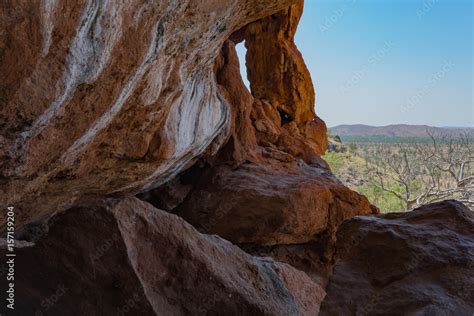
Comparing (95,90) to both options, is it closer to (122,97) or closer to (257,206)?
(122,97)

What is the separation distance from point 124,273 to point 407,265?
2184 mm

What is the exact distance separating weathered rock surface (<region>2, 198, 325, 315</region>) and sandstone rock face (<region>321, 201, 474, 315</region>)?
1.00 metres

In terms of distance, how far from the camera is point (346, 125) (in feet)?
327

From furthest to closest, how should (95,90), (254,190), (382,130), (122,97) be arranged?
(382,130), (254,190), (122,97), (95,90)

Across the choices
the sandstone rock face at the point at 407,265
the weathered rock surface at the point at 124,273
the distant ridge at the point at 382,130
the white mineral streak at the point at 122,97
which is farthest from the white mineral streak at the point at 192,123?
the distant ridge at the point at 382,130

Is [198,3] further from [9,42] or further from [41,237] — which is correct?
[41,237]

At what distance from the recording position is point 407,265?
9.16 feet

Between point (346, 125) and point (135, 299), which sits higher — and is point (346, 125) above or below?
above

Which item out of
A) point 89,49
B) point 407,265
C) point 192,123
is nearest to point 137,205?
point 89,49

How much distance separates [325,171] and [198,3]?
19.4 ft

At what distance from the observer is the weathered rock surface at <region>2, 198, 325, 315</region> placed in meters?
3.50

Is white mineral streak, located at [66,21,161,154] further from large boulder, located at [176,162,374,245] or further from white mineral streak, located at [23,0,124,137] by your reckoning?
large boulder, located at [176,162,374,245]

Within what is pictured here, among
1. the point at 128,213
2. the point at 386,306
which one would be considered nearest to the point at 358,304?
the point at 386,306

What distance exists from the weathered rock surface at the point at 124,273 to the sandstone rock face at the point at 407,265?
996mm
